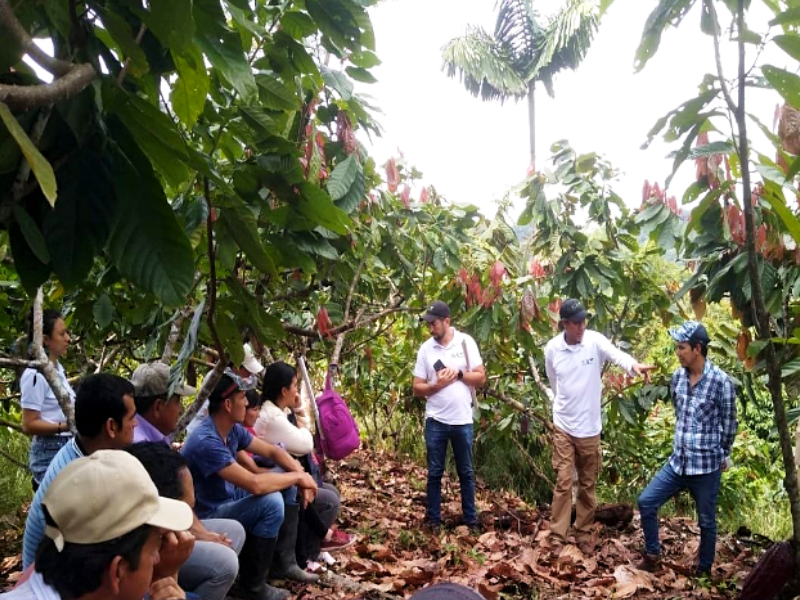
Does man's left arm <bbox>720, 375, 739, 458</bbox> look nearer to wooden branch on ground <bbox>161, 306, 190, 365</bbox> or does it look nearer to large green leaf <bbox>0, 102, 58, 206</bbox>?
wooden branch on ground <bbox>161, 306, 190, 365</bbox>

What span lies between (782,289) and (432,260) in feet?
6.90

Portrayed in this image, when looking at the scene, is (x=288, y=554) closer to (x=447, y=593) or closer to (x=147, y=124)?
(x=447, y=593)

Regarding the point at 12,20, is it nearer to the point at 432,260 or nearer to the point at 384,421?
the point at 432,260

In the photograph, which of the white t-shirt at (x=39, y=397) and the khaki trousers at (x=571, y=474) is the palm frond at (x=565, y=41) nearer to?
the khaki trousers at (x=571, y=474)

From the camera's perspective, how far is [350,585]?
3.76 meters

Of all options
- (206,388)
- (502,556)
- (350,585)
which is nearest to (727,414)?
(502,556)

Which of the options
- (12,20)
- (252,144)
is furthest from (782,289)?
(12,20)

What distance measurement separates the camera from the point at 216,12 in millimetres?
1247

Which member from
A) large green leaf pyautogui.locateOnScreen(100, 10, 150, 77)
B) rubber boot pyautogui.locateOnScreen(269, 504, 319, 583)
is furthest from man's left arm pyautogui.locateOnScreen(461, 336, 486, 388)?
large green leaf pyautogui.locateOnScreen(100, 10, 150, 77)

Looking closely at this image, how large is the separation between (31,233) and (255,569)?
2.52 m

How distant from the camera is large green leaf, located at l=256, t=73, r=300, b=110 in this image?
1.85m

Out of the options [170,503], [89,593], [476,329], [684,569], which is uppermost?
[476,329]

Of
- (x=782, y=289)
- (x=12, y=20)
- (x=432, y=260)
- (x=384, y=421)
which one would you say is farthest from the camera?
(x=384, y=421)

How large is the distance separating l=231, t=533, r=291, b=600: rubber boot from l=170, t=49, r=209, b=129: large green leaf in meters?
2.41
